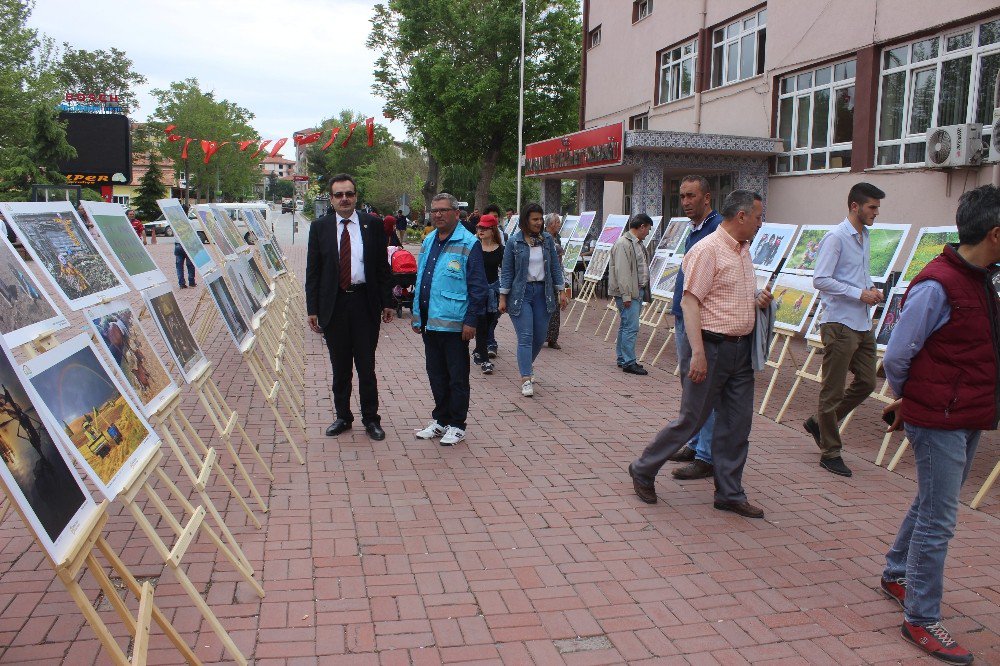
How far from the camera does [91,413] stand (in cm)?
294

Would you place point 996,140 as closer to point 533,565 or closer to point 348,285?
point 348,285

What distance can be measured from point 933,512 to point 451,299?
3646 millimetres

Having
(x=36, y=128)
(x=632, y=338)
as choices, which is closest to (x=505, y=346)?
(x=632, y=338)

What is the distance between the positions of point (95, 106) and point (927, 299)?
226 feet

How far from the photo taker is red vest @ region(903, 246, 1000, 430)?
3312 millimetres

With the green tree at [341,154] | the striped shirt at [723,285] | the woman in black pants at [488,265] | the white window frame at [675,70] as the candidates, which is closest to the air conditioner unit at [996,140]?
the woman in black pants at [488,265]

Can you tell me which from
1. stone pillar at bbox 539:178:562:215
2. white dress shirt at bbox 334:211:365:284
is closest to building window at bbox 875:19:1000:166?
white dress shirt at bbox 334:211:365:284

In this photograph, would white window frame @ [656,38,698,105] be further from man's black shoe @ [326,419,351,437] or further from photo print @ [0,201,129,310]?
photo print @ [0,201,129,310]

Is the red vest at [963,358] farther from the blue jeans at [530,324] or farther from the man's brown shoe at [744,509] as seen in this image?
the blue jeans at [530,324]

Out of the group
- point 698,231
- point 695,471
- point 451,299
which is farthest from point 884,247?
point 451,299

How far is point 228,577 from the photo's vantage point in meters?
3.88

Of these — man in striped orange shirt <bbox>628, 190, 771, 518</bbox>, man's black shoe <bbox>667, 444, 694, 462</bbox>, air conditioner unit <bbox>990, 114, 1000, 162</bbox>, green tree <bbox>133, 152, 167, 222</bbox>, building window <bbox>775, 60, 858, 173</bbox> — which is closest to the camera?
man in striped orange shirt <bbox>628, 190, 771, 518</bbox>

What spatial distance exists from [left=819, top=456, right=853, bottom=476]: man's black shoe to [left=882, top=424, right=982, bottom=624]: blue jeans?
7.67ft

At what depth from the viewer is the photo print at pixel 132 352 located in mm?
3748
